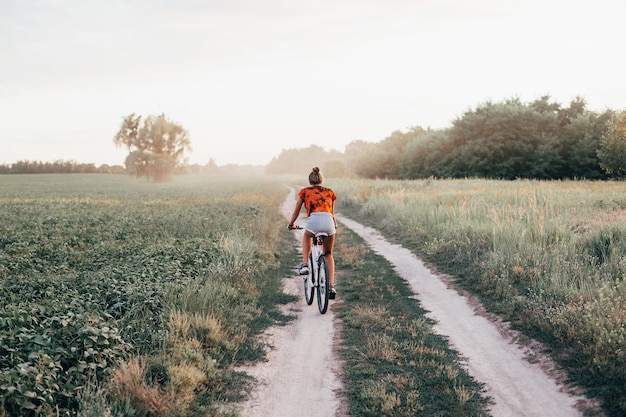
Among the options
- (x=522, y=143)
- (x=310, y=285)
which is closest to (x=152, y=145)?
(x=522, y=143)

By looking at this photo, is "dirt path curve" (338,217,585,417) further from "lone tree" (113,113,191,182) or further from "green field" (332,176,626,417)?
"lone tree" (113,113,191,182)

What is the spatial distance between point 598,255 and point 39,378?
35.9ft

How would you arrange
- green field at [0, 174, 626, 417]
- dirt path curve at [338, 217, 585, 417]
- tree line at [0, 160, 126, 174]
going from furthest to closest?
tree line at [0, 160, 126, 174] → dirt path curve at [338, 217, 585, 417] → green field at [0, 174, 626, 417]

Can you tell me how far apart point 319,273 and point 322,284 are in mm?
230

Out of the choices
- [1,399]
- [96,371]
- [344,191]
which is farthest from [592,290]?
[344,191]

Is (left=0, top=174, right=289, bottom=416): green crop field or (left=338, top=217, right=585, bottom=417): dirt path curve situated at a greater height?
(left=0, top=174, right=289, bottom=416): green crop field

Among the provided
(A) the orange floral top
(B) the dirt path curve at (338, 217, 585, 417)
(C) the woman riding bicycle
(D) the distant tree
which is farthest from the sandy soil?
(D) the distant tree

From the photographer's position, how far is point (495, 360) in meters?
6.87

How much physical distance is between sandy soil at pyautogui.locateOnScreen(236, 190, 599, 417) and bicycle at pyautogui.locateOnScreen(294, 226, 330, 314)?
32cm

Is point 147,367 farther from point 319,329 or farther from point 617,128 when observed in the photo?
point 617,128

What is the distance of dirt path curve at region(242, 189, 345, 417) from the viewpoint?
218 inches

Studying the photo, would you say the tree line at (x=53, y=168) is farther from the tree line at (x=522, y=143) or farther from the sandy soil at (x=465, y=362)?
the sandy soil at (x=465, y=362)

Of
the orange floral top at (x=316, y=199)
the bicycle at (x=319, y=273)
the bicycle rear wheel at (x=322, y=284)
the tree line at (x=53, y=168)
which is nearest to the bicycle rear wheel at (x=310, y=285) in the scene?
the bicycle at (x=319, y=273)

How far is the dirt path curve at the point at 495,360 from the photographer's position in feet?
18.0
